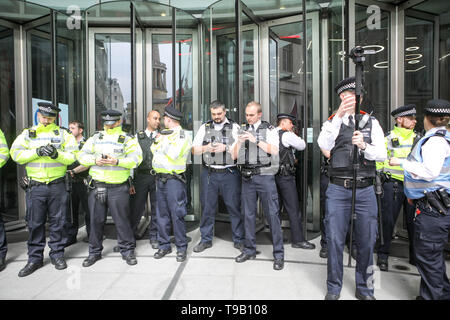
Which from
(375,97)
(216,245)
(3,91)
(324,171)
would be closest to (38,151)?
(216,245)

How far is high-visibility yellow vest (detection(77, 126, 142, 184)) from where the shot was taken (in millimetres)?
3287

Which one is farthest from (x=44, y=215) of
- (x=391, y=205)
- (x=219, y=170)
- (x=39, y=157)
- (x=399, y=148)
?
(x=399, y=148)

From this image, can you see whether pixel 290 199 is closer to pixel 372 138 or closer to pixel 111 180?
pixel 372 138

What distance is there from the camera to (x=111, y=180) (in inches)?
131

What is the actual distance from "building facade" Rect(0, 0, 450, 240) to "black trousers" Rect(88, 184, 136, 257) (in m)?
1.62

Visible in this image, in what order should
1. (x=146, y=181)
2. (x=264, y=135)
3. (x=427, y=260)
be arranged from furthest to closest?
(x=146, y=181)
(x=264, y=135)
(x=427, y=260)

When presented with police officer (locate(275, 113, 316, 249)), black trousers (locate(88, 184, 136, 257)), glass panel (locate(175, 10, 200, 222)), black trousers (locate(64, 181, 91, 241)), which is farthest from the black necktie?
black trousers (locate(64, 181, 91, 241))

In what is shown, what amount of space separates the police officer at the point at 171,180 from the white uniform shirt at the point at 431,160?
2255mm

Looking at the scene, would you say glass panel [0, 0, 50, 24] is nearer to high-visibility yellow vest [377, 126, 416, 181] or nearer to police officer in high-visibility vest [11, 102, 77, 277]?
police officer in high-visibility vest [11, 102, 77, 277]

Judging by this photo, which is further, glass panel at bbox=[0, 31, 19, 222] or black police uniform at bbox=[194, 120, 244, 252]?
glass panel at bbox=[0, 31, 19, 222]

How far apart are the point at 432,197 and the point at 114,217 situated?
3.05 metres

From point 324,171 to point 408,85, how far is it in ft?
5.95
